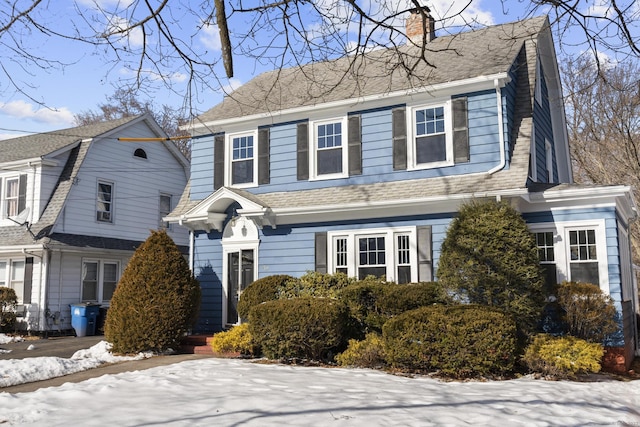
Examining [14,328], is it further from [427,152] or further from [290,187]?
[427,152]

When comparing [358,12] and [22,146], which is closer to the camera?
[358,12]

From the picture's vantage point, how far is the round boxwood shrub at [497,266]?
32.7 ft

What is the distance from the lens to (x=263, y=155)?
1491 cm

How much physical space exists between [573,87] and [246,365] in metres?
19.1

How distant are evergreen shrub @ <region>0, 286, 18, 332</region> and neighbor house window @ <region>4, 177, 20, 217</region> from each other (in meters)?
2.91

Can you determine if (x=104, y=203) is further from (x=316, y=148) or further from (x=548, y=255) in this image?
(x=548, y=255)

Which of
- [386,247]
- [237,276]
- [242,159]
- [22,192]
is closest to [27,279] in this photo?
[22,192]

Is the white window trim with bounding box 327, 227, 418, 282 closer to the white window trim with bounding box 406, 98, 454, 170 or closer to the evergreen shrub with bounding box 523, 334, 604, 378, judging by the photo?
the white window trim with bounding box 406, 98, 454, 170

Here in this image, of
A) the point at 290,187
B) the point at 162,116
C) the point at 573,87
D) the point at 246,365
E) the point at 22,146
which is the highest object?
the point at 162,116

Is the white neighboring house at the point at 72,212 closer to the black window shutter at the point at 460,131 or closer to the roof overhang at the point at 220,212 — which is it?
the roof overhang at the point at 220,212

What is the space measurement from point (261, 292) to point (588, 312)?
658 centimetres

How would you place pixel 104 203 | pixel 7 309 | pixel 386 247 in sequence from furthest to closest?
pixel 104 203 → pixel 7 309 → pixel 386 247

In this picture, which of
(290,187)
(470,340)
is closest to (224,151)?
(290,187)

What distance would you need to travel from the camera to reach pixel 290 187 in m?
14.4
